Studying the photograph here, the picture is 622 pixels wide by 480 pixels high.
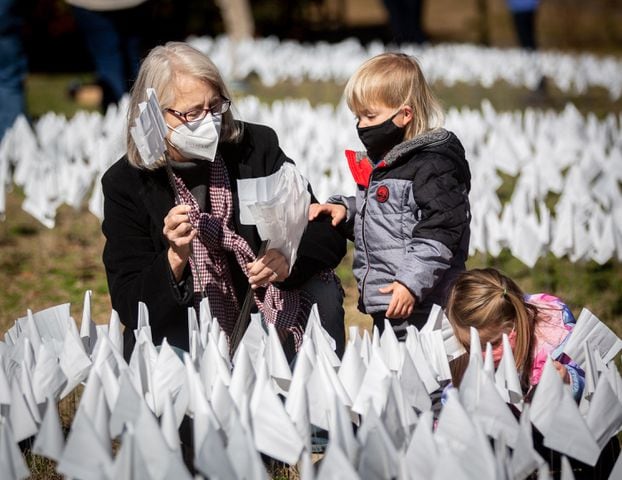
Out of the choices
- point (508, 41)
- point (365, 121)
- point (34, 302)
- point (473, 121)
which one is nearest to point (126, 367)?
point (365, 121)

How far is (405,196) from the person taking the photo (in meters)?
3.43

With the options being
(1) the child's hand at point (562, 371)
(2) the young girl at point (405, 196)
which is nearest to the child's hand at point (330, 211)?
(2) the young girl at point (405, 196)

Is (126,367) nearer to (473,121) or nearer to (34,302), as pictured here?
(34,302)

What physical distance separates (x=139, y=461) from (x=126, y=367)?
58 cm

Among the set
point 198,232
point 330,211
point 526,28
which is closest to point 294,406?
point 198,232

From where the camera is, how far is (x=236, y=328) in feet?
10.9

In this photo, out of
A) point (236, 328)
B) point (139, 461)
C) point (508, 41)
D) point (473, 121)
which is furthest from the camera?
point (508, 41)

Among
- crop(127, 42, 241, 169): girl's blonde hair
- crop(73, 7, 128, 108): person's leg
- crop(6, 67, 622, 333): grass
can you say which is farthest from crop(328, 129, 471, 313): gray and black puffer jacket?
crop(73, 7, 128, 108): person's leg

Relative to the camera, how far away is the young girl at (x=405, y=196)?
10.9ft

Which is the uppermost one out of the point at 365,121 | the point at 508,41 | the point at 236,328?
the point at 365,121

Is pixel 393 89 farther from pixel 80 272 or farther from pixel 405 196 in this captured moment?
pixel 80 272

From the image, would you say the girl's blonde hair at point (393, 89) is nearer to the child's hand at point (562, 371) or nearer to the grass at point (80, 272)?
the child's hand at point (562, 371)

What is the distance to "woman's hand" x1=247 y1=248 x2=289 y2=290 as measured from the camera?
10.1ft

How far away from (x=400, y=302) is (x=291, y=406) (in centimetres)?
72
